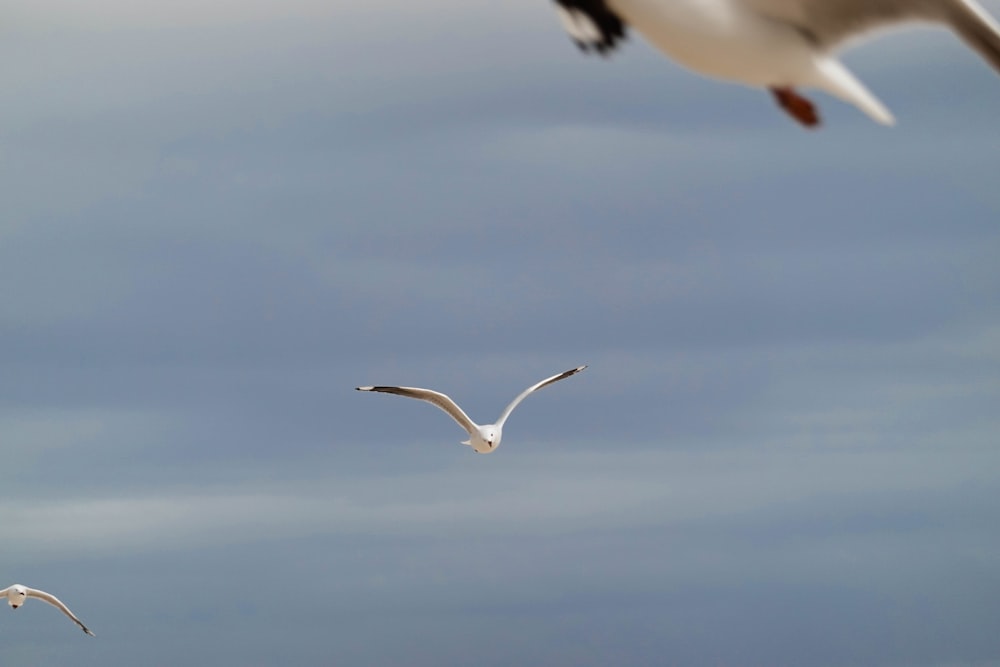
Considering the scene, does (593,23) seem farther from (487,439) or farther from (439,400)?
(487,439)

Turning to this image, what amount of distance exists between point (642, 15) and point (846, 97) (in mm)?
431

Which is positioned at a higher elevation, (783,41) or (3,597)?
(3,597)

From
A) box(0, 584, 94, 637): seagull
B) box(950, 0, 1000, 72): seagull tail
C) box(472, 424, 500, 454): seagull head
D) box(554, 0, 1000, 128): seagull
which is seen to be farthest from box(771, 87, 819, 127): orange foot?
box(0, 584, 94, 637): seagull

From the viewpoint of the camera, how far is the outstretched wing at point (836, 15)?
2457 mm

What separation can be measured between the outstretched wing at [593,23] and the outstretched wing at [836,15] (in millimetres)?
263

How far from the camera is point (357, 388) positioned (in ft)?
64.7

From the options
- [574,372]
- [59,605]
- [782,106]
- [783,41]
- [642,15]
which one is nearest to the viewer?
[642,15]

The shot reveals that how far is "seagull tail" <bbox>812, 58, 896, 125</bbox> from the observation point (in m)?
2.50

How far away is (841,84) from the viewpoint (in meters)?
2.53

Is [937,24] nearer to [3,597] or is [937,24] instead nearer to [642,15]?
[642,15]

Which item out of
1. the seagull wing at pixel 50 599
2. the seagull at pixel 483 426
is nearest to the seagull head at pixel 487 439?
the seagull at pixel 483 426

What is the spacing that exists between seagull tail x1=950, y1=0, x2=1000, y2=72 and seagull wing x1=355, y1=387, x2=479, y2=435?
1755 centimetres

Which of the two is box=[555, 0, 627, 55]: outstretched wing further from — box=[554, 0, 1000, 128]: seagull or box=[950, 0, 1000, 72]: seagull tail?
box=[950, 0, 1000, 72]: seagull tail

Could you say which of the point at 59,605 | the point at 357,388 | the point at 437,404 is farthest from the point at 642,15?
the point at 59,605
